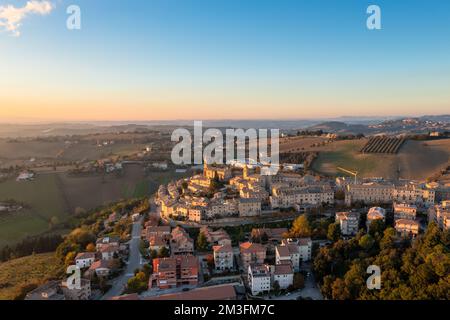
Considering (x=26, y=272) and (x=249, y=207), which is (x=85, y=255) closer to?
(x=26, y=272)

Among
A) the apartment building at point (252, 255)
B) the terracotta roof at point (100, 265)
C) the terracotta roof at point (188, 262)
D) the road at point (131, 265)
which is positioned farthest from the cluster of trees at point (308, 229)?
the terracotta roof at point (100, 265)

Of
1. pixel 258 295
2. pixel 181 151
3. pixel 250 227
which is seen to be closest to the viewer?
pixel 258 295

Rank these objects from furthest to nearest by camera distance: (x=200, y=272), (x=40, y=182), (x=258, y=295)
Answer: (x=40, y=182)
(x=200, y=272)
(x=258, y=295)

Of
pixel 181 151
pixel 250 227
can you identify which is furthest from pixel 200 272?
pixel 181 151
